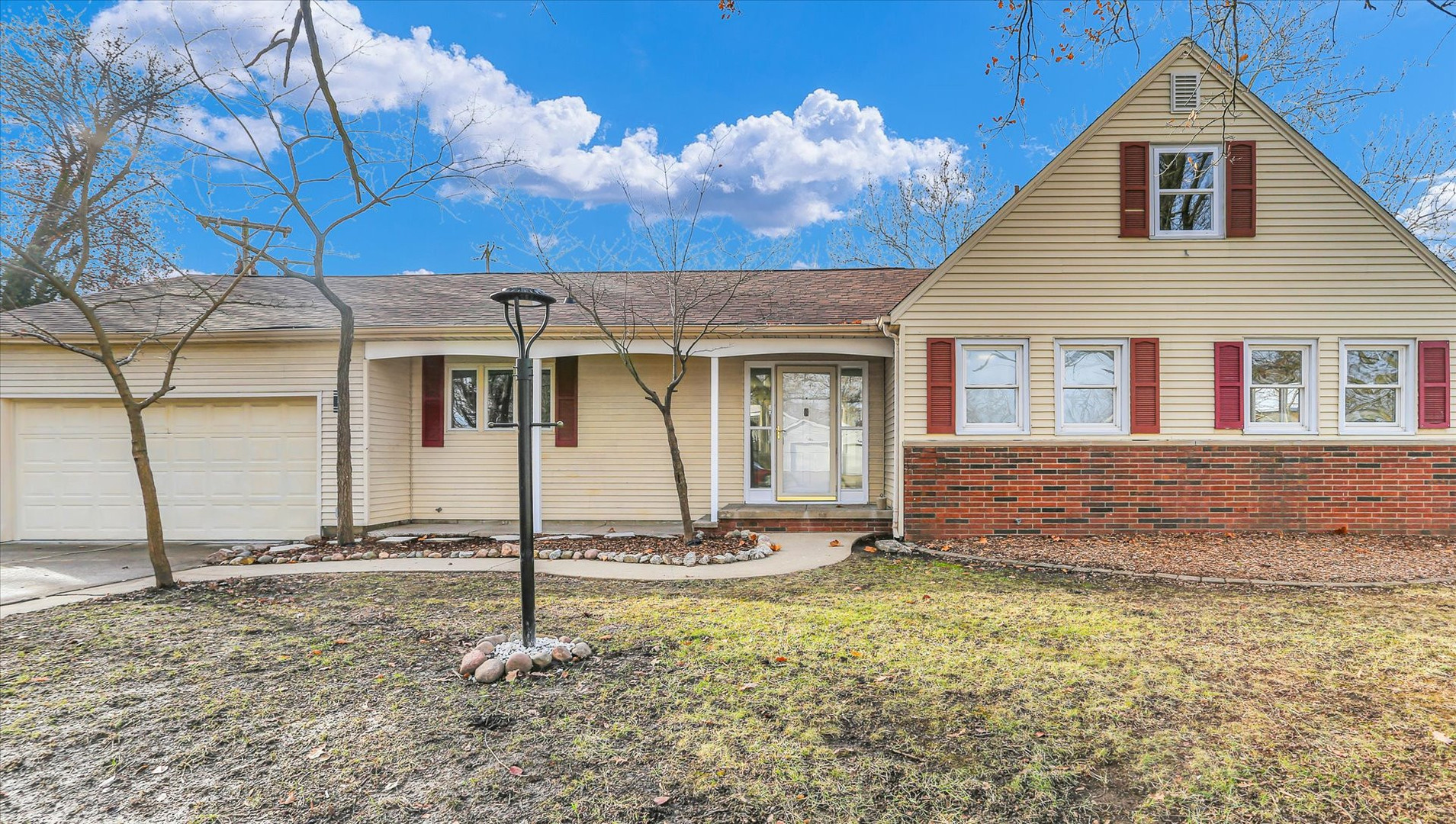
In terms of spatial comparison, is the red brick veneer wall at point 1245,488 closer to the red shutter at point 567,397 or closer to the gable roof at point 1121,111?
the gable roof at point 1121,111

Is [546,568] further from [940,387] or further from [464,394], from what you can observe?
[940,387]

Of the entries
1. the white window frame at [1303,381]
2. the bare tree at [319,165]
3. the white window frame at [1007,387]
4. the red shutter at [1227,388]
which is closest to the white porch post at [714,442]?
the white window frame at [1007,387]

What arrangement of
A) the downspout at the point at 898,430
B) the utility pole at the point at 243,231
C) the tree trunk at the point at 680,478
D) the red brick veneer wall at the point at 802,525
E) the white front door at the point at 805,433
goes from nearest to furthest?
the utility pole at the point at 243,231, the tree trunk at the point at 680,478, the downspout at the point at 898,430, the red brick veneer wall at the point at 802,525, the white front door at the point at 805,433

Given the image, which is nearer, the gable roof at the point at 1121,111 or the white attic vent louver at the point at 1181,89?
A: the gable roof at the point at 1121,111

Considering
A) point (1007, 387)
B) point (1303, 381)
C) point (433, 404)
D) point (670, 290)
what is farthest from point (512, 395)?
point (1303, 381)

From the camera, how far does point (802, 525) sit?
9.09 meters

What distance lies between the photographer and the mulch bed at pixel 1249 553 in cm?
640

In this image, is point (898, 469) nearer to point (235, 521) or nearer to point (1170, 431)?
point (1170, 431)

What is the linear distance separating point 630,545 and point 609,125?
6.92m

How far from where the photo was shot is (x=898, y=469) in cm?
853

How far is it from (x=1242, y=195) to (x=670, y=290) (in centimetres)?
775

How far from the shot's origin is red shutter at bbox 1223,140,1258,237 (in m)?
8.31

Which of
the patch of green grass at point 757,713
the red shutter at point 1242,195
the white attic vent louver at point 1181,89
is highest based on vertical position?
the white attic vent louver at point 1181,89

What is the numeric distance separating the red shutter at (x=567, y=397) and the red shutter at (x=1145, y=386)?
299 inches
